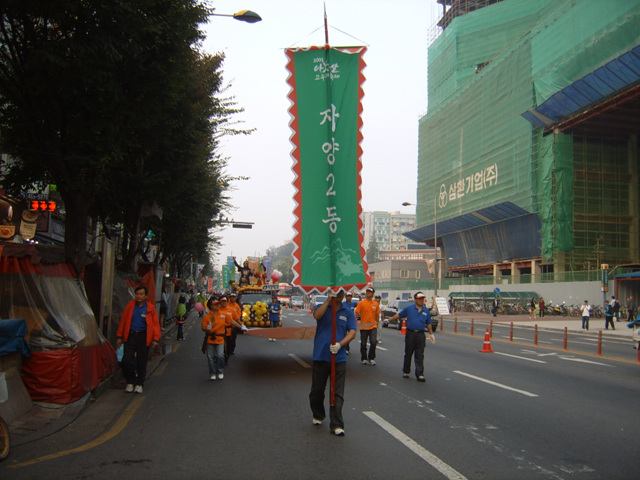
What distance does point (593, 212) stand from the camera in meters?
52.7

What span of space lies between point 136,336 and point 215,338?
1.86m

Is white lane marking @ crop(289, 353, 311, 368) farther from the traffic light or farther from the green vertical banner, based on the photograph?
the traffic light

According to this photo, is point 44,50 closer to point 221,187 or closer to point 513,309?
point 221,187

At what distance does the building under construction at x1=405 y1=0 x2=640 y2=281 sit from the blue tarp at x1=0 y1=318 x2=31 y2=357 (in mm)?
39231

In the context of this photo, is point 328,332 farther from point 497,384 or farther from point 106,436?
point 497,384

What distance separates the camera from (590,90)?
45969mm

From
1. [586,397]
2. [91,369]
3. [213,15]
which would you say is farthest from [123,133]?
[586,397]

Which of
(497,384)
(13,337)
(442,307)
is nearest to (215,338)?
(13,337)

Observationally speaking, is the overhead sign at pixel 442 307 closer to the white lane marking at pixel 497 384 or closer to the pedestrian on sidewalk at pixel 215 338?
the white lane marking at pixel 497 384

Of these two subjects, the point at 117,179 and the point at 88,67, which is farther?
the point at 117,179

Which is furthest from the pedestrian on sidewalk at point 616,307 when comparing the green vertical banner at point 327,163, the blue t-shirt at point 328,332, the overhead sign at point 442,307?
the blue t-shirt at point 328,332

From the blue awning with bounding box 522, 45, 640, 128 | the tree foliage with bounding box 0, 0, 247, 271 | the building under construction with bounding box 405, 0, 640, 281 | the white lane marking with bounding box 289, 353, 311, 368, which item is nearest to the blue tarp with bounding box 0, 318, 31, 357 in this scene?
the tree foliage with bounding box 0, 0, 247, 271

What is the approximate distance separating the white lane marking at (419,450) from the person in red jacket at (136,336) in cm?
418

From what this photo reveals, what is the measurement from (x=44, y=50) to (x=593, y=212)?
174 feet
